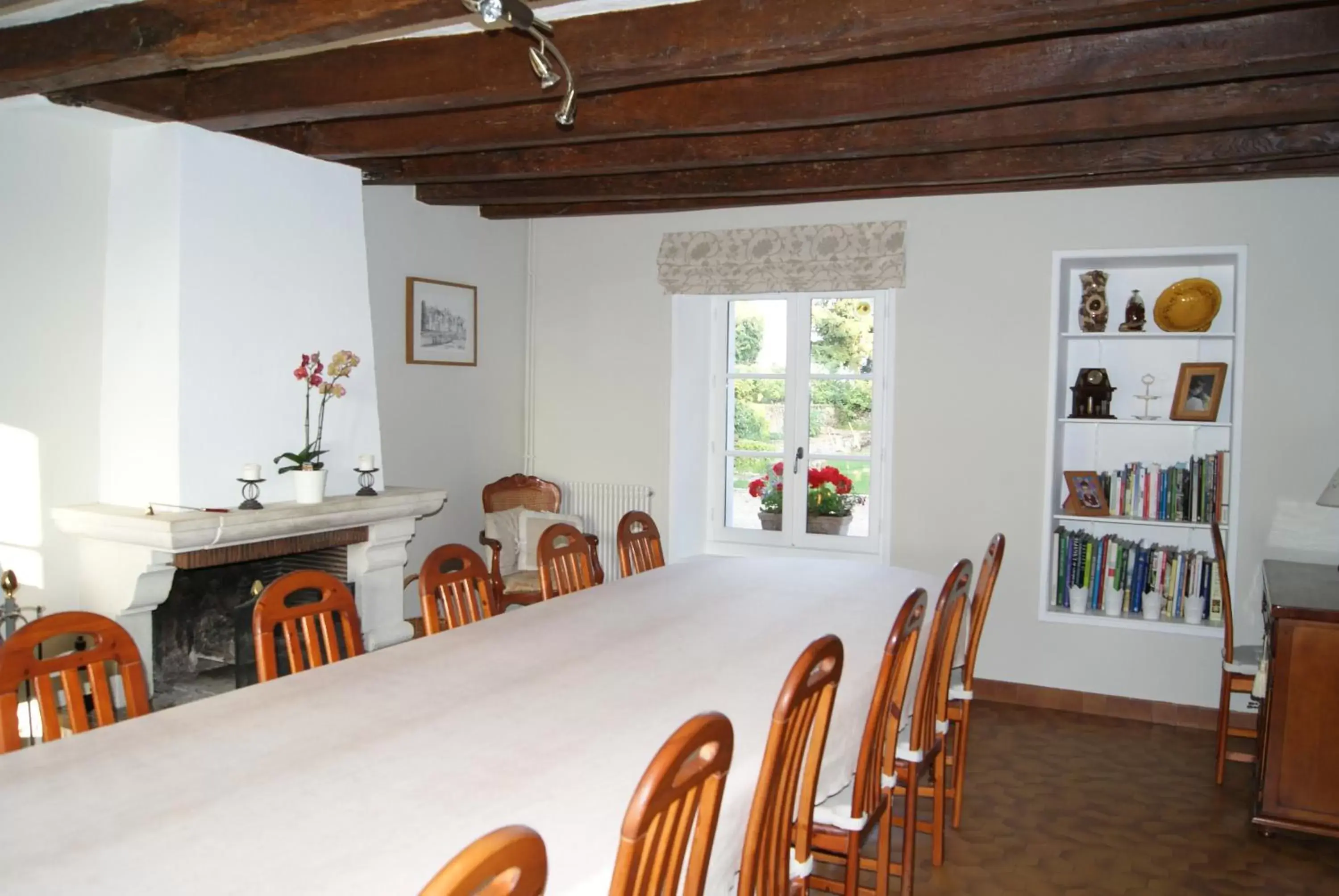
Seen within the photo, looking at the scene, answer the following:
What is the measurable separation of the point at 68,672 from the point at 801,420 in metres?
4.08

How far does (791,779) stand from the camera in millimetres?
1940

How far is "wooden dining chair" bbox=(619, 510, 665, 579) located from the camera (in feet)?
12.7

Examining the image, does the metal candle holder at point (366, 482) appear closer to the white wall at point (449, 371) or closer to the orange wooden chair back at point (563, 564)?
the white wall at point (449, 371)

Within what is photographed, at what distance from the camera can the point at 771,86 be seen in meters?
3.27

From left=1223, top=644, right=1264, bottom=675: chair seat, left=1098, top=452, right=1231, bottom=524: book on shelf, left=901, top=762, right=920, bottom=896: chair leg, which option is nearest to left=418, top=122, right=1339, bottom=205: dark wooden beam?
left=1098, top=452, right=1231, bottom=524: book on shelf

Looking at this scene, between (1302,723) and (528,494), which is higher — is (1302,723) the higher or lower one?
the lower one

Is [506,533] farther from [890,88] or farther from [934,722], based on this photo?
[890,88]

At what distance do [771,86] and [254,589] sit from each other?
2.84 meters

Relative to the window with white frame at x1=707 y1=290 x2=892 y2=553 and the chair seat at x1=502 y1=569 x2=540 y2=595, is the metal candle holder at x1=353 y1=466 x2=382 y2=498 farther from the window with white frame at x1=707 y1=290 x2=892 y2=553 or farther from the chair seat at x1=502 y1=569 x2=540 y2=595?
the window with white frame at x1=707 y1=290 x2=892 y2=553

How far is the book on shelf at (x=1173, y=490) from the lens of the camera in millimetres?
4555

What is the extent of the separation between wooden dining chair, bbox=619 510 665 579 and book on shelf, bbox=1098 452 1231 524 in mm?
2279

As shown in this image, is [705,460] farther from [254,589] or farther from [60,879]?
[60,879]

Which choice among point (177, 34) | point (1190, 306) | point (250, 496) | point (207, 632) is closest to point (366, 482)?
point (250, 496)

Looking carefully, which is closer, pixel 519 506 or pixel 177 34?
pixel 177 34
